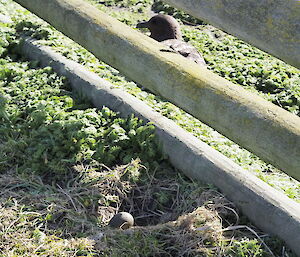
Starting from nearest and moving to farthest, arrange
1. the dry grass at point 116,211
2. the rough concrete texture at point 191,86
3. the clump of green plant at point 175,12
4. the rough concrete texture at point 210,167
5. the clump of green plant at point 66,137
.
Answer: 1. the rough concrete texture at point 191,86
2. the dry grass at point 116,211
3. the rough concrete texture at point 210,167
4. the clump of green plant at point 66,137
5. the clump of green plant at point 175,12

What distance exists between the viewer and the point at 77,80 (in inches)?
224

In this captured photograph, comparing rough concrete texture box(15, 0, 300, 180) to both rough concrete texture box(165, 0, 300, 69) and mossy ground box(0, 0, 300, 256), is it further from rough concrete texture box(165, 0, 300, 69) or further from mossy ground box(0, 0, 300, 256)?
mossy ground box(0, 0, 300, 256)

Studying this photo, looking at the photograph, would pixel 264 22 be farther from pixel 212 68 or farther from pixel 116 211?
pixel 212 68

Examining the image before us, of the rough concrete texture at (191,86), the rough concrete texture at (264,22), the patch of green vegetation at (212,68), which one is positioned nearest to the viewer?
the rough concrete texture at (264,22)

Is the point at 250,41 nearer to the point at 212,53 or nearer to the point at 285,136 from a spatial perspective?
the point at 285,136

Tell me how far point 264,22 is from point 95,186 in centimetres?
176

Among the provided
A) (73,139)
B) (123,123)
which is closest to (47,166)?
(73,139)

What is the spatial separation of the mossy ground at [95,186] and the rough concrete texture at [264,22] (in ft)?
3.98

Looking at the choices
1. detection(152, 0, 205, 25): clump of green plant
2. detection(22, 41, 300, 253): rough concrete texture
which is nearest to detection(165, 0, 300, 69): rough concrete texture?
detection(22, 41, 300, 253): rough concrete texture

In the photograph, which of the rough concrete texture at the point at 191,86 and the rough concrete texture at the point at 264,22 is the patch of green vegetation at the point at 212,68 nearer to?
the rough concrete texture at the point at 191,86

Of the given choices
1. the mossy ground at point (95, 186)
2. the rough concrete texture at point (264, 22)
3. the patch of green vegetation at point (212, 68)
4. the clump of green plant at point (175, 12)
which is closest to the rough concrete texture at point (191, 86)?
the rough concrete texture at point (264, 22)

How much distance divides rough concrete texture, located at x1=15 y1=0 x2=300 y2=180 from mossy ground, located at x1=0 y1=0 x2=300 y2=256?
0.56 m

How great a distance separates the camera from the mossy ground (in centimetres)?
390

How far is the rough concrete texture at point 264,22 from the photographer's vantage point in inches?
130
